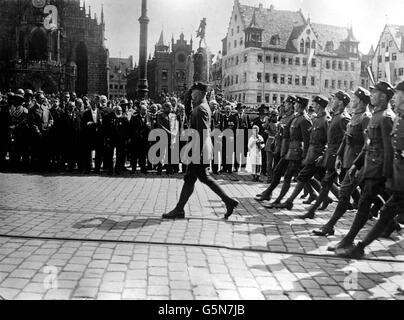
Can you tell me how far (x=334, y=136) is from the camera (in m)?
8.16

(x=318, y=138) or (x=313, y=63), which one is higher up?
(x=313, y=63)

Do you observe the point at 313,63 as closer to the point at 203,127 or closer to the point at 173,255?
the point at 203,127

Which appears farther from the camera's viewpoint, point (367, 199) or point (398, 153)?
point (367, 199)

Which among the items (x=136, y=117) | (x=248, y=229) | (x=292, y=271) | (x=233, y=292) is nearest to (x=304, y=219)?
(x=248, y=229)

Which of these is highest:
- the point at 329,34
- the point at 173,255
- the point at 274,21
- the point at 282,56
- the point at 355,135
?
the point at 274,21

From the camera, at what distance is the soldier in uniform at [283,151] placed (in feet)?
31.8

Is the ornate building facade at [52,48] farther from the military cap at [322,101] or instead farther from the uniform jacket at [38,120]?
the military cap at [322,101]

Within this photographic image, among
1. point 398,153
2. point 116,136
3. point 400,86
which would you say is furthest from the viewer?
point 116,136

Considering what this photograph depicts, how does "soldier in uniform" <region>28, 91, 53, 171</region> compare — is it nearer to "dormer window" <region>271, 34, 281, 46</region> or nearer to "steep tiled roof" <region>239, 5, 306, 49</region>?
"steep tiled roof" <region>239, 5, 306, 49</region>

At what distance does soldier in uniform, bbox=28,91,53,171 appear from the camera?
13.9 metres

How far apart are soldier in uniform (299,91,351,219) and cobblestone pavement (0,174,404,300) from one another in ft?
1.45

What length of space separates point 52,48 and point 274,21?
34891 millimetres

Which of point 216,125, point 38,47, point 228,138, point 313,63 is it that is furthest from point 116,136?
point 313,63

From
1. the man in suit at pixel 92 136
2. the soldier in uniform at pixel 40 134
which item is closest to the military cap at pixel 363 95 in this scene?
the man in suit at pixel 92 136
